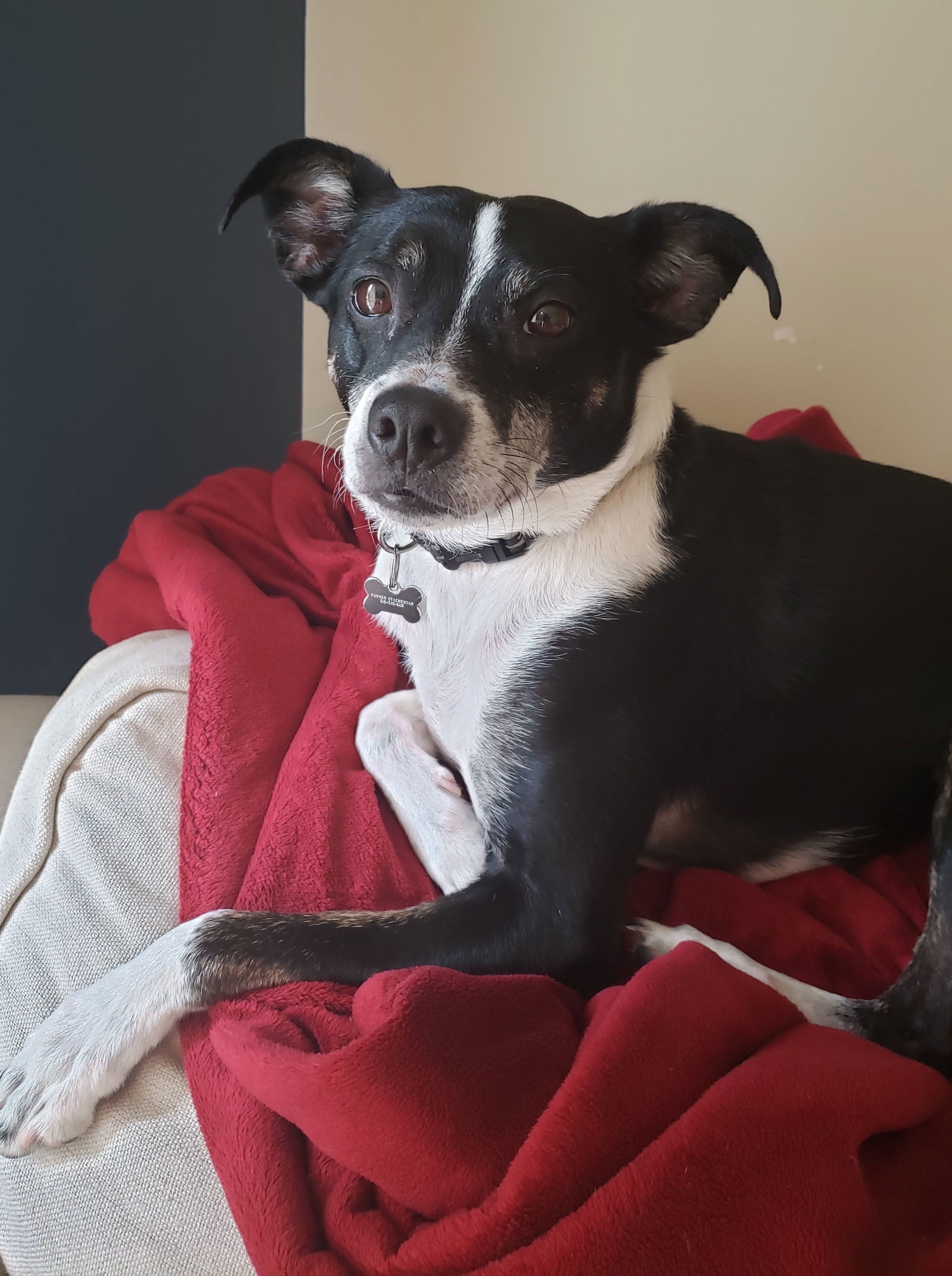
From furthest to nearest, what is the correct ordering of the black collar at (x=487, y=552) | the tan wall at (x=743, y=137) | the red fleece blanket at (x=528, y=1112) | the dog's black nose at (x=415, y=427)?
the tan wall at (x=743, y=137) → the black collar at (x=487, y=552) → the dog's black nose at (x=415, y=427) → the red fleece blanket at (x=528, y=1112)

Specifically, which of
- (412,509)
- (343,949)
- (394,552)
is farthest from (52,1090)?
(394,552)

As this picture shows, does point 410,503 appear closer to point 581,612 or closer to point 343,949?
point 581,612

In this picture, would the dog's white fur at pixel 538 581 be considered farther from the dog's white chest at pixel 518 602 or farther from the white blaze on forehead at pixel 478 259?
the white blaze on forehead at pixel 478 259

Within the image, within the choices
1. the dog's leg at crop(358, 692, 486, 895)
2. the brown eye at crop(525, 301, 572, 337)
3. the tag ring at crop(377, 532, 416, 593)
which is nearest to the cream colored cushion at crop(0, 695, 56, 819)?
the dog's leg at crop(358, 692, 486, 895)

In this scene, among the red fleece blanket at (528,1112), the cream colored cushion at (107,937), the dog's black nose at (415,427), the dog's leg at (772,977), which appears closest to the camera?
the red fleece blanket at (528,1112)

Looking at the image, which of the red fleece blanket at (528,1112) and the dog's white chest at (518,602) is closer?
the red fleece blanket at (528,1112)

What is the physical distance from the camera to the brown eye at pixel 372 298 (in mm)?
1524

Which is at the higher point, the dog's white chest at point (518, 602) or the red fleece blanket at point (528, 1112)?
the dog's white chest at point (518, 602)

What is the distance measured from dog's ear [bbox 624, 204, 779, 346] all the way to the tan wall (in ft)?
3.59

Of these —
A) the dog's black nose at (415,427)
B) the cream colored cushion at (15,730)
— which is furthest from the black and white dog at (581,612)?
the cream colored cushion at (15,730)

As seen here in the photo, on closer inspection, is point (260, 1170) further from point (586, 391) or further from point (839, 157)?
point (839, 157)

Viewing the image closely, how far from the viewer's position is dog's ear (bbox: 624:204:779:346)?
1504mm

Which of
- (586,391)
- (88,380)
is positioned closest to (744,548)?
(586,391)

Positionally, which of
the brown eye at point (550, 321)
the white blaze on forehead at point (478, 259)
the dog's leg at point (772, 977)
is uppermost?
the white blaze on forehead at point (478, 259)
